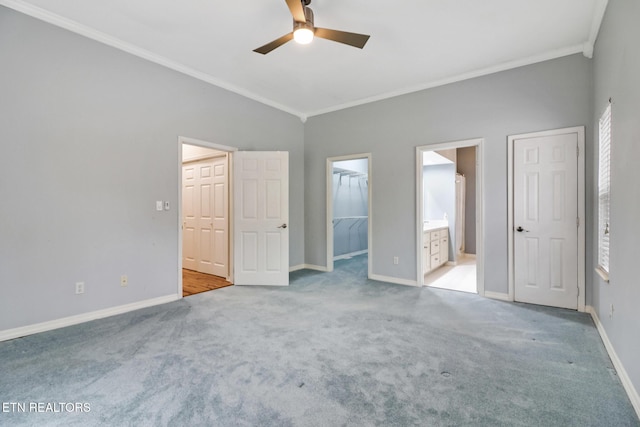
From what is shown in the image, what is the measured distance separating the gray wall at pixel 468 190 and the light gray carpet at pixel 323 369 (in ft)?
13.0

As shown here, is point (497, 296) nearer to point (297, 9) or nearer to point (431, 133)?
point (431, 133)

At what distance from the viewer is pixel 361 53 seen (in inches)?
136

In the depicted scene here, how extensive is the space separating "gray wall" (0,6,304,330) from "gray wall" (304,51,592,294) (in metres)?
2.29

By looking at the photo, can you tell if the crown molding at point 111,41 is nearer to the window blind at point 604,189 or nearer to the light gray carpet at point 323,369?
the light gray carpet at point 323,369

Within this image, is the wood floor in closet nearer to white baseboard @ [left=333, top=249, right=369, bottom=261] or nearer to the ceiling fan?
white baseboard @ [left=333, top=249, right=369, bottom=261]

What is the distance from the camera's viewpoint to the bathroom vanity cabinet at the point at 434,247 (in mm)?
4812

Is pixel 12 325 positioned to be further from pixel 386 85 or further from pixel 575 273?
pixel 575 273

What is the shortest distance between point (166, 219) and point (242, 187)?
1200 mm

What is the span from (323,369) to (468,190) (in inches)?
258

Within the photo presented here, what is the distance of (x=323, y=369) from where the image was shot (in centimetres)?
212

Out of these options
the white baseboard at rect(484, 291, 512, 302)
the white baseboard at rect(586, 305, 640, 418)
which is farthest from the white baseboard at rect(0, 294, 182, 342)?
the white baseboard at rect(586, 305, 640, 418)

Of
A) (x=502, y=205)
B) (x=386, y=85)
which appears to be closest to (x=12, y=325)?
(x=386, y=85)

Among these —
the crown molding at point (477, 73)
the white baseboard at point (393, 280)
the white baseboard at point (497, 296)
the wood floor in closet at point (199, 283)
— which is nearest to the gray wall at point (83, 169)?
the wood floor in closet at point (199, 283)

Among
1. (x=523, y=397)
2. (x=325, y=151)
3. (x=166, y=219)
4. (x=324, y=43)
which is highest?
(x=324, y=43)
